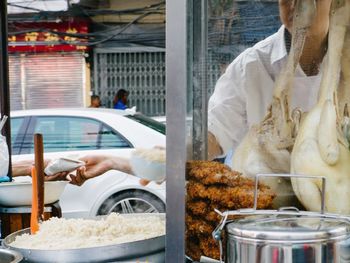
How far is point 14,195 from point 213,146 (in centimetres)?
131

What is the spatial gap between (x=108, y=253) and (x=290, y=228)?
2.31ft

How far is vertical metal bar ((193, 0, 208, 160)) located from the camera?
67.8 inches

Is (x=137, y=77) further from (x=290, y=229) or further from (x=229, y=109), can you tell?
(x=290, y=229)

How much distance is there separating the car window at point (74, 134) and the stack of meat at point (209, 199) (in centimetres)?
420

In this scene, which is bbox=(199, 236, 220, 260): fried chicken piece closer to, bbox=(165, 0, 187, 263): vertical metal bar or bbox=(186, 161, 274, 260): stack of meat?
bbox=(186, 161, 274, 260): stack of meat

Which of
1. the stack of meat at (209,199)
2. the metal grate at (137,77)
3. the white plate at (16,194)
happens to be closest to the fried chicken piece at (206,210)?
the stack of meat at (209,199)

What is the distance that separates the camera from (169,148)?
1610mm

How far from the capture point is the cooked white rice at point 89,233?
1.95 metres

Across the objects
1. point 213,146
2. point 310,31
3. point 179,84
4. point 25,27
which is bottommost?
point 213,146

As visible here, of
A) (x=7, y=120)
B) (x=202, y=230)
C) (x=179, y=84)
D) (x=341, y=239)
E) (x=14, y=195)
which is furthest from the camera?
(x=7, y=120)

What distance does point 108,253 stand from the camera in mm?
1848

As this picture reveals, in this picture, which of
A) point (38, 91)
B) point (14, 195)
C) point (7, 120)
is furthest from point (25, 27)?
point (14, 195)

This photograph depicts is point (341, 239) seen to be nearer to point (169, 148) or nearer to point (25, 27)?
point (169, 148)

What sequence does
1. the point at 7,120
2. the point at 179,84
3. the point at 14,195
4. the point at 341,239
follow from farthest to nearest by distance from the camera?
the point at 7,120, the point at 14,195, the point at 179,84, the point at 341,239
